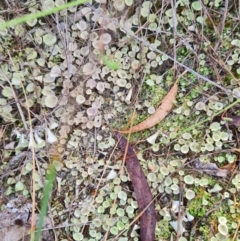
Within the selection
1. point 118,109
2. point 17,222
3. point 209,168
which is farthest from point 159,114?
point 17,222

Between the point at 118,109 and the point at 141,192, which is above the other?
the point at 118,109

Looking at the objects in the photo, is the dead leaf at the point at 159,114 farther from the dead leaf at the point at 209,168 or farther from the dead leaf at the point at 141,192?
the dead leaf at the point at 209,168

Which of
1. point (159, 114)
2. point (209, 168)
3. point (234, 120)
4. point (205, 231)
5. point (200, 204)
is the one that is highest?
point (159, 114)

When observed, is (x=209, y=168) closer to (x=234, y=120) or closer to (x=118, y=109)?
(x=234, y=120)

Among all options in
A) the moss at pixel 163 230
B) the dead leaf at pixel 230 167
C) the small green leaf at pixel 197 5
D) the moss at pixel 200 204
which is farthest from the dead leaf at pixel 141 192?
the small green leaf at pixel 197 5

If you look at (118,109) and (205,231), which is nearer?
(205,231)

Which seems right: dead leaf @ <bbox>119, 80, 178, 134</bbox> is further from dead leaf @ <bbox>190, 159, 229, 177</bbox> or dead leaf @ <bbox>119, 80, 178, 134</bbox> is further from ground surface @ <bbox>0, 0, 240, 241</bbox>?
dead leaf @ <bbox>190, 159, 229, 177</bbox>

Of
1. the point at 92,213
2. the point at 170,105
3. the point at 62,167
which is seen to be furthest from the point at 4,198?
the point at 170,105

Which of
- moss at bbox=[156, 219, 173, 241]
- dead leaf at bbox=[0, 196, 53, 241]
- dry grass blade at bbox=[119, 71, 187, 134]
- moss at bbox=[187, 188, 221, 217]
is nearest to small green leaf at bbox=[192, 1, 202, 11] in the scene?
dry grass blade at bbox=[119, 71, 187, 134]
